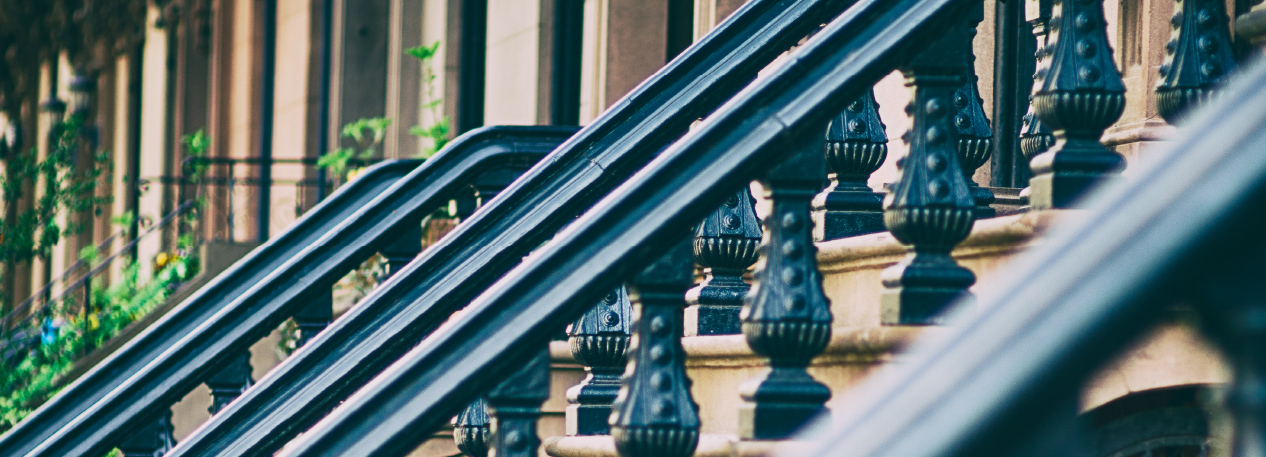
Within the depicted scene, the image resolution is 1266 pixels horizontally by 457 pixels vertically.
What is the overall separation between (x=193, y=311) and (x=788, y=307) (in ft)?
12.1

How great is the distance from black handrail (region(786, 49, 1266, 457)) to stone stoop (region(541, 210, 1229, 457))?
1.27 meters

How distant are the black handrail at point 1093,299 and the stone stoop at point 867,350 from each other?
1.27 metres

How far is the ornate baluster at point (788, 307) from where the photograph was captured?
256 cm

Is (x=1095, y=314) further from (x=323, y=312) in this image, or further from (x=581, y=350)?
(x=323, y=312)

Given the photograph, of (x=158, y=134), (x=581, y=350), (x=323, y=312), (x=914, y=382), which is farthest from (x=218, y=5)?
(x=914, y=382)

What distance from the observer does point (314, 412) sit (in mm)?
3518

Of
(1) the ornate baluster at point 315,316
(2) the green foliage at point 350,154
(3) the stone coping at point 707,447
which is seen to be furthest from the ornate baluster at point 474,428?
(2) the green foliage at point 350,154

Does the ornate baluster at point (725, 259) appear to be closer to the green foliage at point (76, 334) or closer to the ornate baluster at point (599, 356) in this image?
the ornate baluster at point (599, 356)

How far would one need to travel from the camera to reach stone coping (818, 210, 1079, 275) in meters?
2.94

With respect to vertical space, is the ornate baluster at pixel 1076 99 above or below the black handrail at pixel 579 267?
above

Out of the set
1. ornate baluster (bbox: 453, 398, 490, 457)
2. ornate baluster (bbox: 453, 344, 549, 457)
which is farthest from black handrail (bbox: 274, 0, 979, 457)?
ornate baluster (bbox: 453, 398, 490, 457)

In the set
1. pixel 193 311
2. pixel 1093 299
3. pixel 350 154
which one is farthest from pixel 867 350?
pixel 350 154

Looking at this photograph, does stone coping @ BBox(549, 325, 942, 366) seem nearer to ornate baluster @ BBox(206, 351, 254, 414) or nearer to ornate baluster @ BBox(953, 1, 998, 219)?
ornate baluster @ BBox(953, 1, 998, 219)

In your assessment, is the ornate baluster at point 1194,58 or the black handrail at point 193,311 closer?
the ornate baluster at point 1194,58
